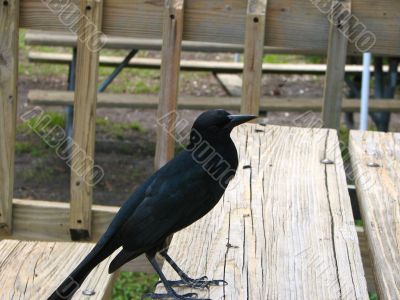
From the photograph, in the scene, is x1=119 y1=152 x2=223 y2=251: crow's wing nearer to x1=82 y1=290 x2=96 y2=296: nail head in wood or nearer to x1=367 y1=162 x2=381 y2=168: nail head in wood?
x1=82 y1=290 x2=96 y2=296: nail head in wood

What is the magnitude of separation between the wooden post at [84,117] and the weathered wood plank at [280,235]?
915mm

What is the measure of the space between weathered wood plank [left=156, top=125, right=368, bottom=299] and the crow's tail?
22cm

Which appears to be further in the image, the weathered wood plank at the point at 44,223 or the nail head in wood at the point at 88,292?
the weathered wood plank at the point at 44,223

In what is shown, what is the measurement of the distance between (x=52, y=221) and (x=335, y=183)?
1.67 meters

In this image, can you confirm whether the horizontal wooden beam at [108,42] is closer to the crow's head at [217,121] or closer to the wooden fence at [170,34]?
the wooden fence at [170,34]

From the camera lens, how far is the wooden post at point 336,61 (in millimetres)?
4031

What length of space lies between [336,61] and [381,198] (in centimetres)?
122

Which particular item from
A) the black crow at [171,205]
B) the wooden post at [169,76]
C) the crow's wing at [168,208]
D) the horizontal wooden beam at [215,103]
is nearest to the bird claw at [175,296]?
the black crow at [171,205]

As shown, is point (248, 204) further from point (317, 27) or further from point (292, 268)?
point (317, 27)

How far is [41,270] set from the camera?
297 centimetres

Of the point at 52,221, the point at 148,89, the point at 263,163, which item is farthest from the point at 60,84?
the point at 263,163

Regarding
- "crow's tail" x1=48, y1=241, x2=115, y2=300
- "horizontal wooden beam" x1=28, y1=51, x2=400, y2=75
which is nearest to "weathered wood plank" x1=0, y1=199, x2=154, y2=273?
"crow's tail" x1=48, y1=241, x2=115, y2=300

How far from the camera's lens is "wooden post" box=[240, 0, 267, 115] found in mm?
4008

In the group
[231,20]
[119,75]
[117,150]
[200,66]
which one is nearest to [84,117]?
[231,20]
